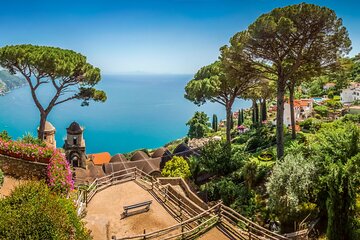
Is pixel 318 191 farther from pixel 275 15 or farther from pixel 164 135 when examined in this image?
pixel 164 135

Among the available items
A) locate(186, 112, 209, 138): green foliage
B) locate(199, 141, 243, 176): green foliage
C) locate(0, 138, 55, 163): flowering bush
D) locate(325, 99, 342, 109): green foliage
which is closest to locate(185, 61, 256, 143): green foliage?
locate(199, 141, 243, 176): green foliage

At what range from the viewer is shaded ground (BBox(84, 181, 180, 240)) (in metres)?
10.4

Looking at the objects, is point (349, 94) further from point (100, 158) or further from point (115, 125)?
point (115, 125)

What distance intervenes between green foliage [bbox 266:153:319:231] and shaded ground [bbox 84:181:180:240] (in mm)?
4730

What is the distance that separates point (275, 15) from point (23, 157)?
15307 millimetres

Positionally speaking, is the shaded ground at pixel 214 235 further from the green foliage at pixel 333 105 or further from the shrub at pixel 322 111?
the green foliage at pixel 333 105

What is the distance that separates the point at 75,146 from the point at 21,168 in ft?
47.1

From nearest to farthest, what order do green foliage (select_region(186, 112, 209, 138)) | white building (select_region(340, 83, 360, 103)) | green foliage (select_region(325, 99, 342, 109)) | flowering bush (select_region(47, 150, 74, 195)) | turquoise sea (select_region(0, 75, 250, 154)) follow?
flowering bush (select_region(47, 150, 74, 195)) → green foliage (select_region(325, 99, 342, 109)) → green foliage (select_region(186, 112, 209, 138)) → white building (select_region(340, 83, 360, 103)) → turquoise sea (select_region(0, 75, 250, 154))

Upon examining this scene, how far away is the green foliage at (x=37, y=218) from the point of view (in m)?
6.85

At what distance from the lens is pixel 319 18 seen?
16.1 m

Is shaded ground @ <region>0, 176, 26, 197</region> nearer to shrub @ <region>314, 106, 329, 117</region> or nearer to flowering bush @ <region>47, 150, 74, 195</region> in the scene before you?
flowering bush @ <region>47, 150, 74, 195</region>

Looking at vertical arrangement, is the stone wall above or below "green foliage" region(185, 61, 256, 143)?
below

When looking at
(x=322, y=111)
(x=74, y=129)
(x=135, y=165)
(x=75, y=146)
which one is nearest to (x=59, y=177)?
(x=135, y=165)

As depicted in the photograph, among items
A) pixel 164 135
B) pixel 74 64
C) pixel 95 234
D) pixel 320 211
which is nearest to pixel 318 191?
pixel 320 211
